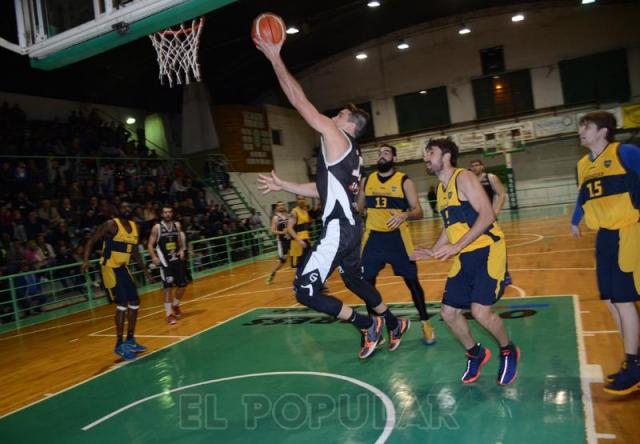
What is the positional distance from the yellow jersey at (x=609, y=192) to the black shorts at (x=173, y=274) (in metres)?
6.91

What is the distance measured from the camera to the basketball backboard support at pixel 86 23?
595 centimetres

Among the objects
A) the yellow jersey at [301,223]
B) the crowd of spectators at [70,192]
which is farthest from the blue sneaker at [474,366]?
the crowd of spectators at [70,192]

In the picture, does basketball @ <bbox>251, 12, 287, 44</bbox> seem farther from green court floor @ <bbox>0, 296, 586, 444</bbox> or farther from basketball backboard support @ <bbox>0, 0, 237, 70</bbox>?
green court floor @ <bbox>0, 296, 586, 444</bbox>

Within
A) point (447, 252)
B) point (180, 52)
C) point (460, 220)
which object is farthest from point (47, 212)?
point (447, 252)

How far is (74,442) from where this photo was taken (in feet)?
12.9

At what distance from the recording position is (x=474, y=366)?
4176 mm

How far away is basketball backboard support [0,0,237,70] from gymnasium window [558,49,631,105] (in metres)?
23.0

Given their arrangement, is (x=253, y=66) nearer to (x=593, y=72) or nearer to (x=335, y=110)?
(x=335, y=110)

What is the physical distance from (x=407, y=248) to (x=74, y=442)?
3.62 metres

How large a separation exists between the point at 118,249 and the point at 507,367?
4899mm

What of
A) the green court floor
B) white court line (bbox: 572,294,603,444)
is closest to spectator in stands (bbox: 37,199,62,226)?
the green court floor

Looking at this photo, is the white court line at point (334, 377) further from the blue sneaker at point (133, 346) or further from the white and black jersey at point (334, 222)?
the blue sneaker at point (133, 346)

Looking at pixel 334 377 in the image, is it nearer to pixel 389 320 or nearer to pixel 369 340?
pixel 369 340

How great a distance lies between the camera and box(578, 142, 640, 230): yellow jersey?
356 cm
